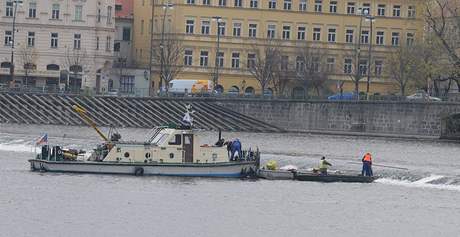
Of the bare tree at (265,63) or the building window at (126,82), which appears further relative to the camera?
the building window at (126,82)

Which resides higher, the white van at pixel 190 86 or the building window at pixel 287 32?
the building window at pixel 287 32

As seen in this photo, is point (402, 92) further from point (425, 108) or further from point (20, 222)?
point (20, 222)

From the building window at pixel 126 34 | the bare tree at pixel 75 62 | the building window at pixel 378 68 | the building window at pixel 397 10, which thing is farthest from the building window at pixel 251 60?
the building window at pixel 126 34

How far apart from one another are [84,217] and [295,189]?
18.9 m

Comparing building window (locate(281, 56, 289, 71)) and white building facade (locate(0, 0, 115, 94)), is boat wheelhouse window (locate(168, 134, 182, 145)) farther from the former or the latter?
building window (locate(281, 56, 289, 71))

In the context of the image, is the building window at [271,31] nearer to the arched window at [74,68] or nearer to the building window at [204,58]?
the building window at [204,58]

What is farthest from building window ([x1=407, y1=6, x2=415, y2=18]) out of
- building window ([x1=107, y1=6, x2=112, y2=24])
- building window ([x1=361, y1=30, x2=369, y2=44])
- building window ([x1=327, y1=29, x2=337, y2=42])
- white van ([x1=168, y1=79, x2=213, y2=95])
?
building window ([x1=107, y1=6, x2=112, y2=24])

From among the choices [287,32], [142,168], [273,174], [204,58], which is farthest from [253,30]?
[142,168]

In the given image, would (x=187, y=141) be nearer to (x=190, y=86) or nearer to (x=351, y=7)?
(x=190, y=86)

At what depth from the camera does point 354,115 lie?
160 metres

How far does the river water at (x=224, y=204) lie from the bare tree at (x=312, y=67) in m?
66.7

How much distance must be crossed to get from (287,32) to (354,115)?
971 inches

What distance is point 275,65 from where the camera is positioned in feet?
580

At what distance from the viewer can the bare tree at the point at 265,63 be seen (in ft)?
578
